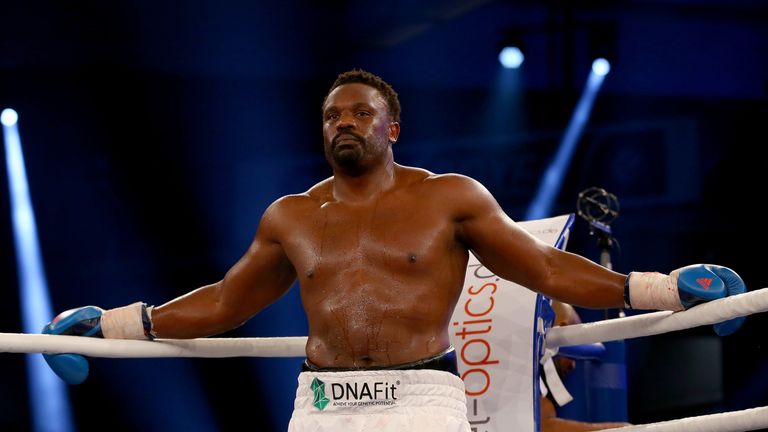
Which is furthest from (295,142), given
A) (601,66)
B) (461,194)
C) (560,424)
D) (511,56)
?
(461,194)

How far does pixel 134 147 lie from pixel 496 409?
3.40 meters

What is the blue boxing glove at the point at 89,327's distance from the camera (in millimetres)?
2068

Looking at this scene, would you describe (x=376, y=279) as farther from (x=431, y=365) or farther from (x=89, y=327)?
(x=89, y=327)

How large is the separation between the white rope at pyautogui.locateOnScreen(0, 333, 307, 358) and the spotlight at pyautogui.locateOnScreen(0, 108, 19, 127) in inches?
120

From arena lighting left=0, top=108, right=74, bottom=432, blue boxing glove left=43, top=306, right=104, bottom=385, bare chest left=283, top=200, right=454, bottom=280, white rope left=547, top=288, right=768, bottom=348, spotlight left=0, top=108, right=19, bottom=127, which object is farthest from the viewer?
arena lighting left=0, top=108, right=74, bottom=432

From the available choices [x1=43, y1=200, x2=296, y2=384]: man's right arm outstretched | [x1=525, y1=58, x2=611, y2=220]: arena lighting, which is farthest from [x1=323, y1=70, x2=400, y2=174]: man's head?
[x1=525, y1=58, x2=611, y2=220]: arena lighting

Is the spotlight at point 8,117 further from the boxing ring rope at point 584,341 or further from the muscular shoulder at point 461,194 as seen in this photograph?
the muscular shoulder at point 461,194

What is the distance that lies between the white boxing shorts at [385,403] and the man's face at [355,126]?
0.47 meters

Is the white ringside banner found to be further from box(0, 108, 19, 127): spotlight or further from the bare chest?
box(0, 108, 19, 127): spotlight

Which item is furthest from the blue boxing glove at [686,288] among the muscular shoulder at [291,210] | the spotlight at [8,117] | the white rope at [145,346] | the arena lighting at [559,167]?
the spotlight at [8,117]

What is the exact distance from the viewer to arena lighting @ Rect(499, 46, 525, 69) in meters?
4.97

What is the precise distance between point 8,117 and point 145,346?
121 inches

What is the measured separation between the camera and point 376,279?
1951 millimetres

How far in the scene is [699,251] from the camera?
17.6 ft
